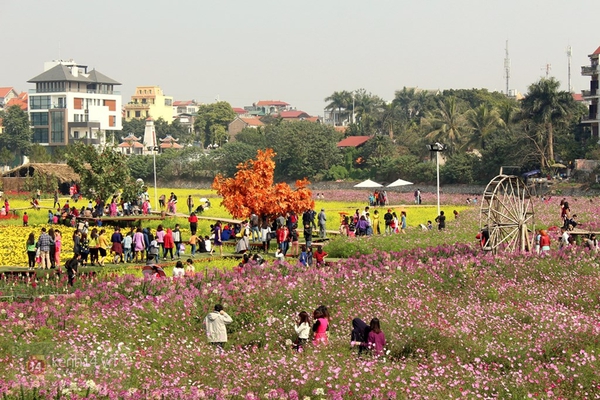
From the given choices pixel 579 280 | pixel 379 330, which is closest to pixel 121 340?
pixel 379 330

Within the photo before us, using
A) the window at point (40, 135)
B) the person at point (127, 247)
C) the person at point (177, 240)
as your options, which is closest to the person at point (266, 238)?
the person at point (177, 240)

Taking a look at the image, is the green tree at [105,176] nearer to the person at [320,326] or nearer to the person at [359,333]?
the person at [320,326]

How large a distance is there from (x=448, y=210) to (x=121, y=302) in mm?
38770

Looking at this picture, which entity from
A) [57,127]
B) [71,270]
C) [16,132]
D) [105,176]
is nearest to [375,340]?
[71,270]

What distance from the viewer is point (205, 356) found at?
16094 millimetres

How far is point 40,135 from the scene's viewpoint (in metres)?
136

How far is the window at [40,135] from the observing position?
135625 millimetres

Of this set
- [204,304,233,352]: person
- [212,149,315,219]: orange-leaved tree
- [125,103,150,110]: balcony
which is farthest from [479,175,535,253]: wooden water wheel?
[125,103,150,110]: balcony

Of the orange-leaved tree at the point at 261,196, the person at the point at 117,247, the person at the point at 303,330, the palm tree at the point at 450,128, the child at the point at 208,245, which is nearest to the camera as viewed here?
the person at the point at 303,330

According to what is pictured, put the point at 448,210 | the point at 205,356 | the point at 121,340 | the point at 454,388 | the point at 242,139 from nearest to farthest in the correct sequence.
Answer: the point at 454,388 < the point at 205,356 < the point at 121,340 < the point at 448,210 < the point at 242,139

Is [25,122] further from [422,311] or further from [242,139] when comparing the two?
[422,311]

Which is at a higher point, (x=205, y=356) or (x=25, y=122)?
(x=25, y=122)

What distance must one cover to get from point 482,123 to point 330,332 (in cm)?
6862

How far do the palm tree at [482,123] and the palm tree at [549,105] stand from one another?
24.3 ft
